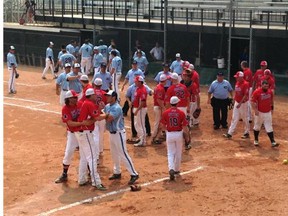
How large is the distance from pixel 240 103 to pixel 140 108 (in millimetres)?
2902

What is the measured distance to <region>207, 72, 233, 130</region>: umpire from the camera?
16.0 metres

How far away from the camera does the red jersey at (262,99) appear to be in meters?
13.7

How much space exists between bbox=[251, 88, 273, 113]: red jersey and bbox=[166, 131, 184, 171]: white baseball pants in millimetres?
3251

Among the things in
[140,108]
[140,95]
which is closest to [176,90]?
[140,95]

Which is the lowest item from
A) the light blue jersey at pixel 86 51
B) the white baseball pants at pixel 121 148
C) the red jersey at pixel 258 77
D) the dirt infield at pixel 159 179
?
the dirt infield at pixel 159 179

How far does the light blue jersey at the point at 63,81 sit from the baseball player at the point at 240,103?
16.6 feet

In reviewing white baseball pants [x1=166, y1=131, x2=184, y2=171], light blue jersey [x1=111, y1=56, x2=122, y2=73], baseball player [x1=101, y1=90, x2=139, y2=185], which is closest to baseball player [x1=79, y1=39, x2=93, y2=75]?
light blue jersey [x1=111, y1=56, x2=122, y2=73]

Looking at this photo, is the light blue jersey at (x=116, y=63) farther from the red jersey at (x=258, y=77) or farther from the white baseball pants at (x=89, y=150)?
the white baseball pants at (x=89, y=150)

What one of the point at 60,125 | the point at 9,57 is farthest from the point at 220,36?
the point at 60,125

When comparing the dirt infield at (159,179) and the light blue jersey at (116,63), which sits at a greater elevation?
the light blue jersey at (116,63)

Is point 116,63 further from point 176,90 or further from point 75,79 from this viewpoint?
point 176,90

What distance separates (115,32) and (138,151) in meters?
17.4

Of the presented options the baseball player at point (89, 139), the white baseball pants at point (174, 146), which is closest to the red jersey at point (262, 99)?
the white baseball pants at point (174, 146)

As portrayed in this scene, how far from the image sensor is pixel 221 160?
13.0m
